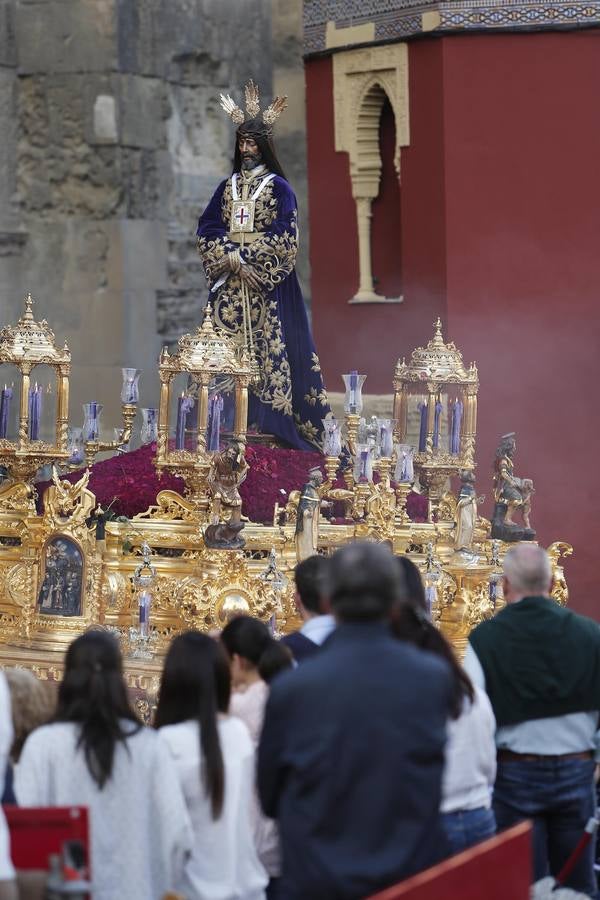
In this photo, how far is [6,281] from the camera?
1497 cm

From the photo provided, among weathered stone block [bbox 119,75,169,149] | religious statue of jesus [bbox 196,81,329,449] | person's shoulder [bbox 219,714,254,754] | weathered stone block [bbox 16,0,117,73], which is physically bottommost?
person's shoulder [bbox 219,714,254,754]

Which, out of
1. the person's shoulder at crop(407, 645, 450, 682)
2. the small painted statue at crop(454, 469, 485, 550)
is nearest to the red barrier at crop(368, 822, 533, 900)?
the person's shoulder at crop(407, 645, 450, 682)

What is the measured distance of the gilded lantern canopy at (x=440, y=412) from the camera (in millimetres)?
9898

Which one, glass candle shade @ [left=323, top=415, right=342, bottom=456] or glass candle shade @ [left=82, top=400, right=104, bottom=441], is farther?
glass candle shade @ [left=82, top=400, right=104, bottom=441]

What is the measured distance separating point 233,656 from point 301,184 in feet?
34.1

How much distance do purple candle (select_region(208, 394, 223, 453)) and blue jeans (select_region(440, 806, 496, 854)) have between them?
378cm

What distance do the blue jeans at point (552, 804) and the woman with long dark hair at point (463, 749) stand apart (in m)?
0.46

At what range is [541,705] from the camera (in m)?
6.00

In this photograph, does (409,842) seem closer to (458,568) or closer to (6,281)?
(458,568)

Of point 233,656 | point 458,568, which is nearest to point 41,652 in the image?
point 458,568

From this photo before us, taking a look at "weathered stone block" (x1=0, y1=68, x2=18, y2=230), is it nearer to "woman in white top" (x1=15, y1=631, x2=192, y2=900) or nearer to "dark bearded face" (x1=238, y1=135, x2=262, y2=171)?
"dark bearded face" (x1=238, y1=135, x2=262, y2=171)

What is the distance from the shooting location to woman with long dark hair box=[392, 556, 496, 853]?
17.7 ft

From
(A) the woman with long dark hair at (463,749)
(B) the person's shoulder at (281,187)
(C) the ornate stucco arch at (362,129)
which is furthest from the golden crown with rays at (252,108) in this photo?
(A) the woman with long dark hair at (463,749)

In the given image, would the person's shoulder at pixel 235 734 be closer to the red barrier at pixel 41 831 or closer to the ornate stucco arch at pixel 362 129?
the red barrier at pixel 41 831
